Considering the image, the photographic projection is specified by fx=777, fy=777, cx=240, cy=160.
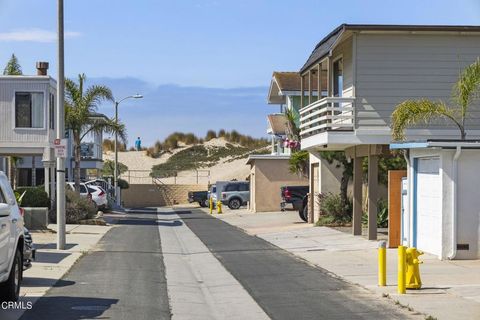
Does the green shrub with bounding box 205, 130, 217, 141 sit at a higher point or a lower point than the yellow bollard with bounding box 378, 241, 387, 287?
higher

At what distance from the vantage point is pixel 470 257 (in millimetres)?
17297

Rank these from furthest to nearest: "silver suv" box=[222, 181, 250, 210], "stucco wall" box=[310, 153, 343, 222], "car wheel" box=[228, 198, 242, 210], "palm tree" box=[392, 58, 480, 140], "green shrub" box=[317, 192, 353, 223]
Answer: "silver suv" box=[222, 181, 250, 210]
"car wheel" box=[228, 198, 242, 210]
"stucco wall" box=[310, 153, 343, 222]
"green shrub" box=[317, 192, 353, 223]
"palm tree" box=[392, 58, 480, 140]

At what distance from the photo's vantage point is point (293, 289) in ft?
43.5

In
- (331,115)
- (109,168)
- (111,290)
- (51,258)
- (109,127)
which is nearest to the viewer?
(111,290)

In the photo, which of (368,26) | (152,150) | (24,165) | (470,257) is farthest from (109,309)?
(152,150)

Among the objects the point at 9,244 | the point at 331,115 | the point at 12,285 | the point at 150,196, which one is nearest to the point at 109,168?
the point at 150,196

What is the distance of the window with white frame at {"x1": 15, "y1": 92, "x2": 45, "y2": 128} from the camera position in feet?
104

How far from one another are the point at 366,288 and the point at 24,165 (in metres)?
40.9

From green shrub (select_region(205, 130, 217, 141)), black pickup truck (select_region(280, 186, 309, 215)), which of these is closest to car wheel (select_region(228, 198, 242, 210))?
black pickup truck (select_region(280, 186, 309, 215))

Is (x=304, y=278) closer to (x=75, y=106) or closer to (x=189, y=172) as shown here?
(x=75, y=106)

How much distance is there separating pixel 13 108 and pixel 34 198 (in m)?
5.83

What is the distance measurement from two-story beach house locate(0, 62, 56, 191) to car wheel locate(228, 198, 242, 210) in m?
20.8

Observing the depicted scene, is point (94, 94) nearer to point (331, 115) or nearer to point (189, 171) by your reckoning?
point (331, 115)

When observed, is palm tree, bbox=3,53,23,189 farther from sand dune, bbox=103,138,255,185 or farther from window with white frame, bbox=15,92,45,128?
sand dune, bbox=103,138,255,185
